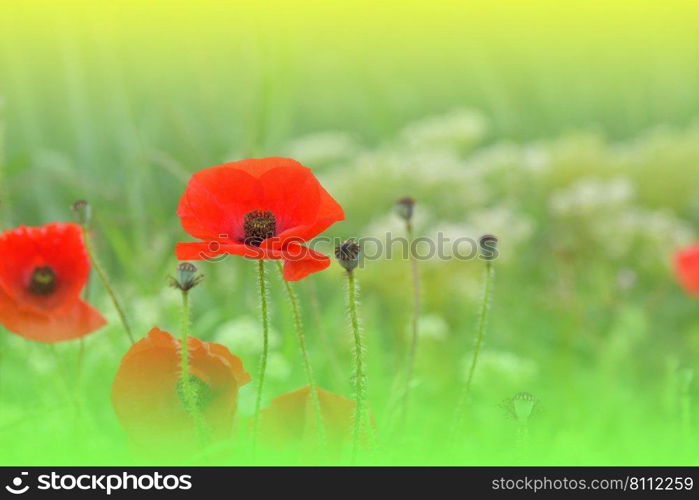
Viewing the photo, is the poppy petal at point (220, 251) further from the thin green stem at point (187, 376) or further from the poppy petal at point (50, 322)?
the poppy petal at point (50, 322)

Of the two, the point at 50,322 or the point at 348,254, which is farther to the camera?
the point at 50,322

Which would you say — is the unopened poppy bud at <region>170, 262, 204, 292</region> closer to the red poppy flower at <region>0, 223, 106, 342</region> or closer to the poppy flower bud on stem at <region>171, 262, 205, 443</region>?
the poppy flower bud on stem at <region>171, 262, 205, 443</region>

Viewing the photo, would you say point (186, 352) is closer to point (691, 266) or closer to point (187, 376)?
point (187, 376)

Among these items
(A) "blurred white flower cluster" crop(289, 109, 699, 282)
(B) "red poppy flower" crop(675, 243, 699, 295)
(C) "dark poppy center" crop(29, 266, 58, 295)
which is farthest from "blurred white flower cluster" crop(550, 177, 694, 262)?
(C) "dark poppy center" crop(29, 266, 58, 295)

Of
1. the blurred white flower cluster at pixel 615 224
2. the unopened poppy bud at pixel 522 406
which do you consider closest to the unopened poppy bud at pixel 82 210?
the unopened poppy bud at pixel 522 406

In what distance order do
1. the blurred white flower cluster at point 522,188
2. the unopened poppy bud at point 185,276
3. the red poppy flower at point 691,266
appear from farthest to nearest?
1. the blurred white flower cluster at point 522,188
2. the red poppy flower at point 691,266
3. the unopened poppy bud at point 185,276

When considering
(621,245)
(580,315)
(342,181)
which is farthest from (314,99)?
(580,315)

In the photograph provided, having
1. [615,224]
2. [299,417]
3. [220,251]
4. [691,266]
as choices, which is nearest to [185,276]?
[220,251]
